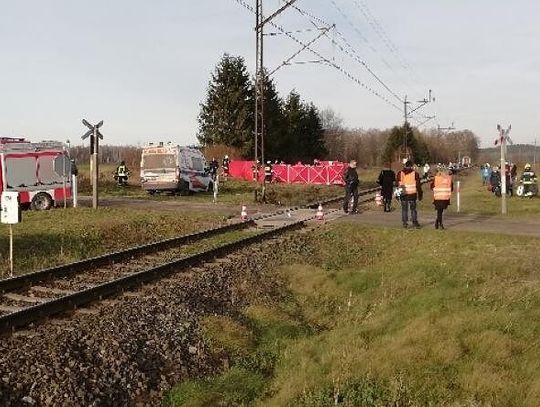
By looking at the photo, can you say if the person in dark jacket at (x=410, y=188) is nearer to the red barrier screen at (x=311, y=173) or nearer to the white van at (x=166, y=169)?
the white van at (x=166, y=169)

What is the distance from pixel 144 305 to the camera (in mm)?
8055

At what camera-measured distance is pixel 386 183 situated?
2025 cm

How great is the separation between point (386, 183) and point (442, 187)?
4.30 metres

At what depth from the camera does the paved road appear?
1609 centimetres

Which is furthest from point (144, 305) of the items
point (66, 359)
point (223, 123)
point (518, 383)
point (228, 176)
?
point (223, 123)

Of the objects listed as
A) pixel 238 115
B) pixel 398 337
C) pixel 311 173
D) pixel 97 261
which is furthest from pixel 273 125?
pixel 398 337

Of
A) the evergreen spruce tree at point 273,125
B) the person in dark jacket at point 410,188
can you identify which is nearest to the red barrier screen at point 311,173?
the evergreen spruce tree at point 273,125

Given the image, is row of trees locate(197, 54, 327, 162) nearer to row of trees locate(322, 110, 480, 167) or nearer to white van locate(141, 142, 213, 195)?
white van locate(141, 142, 213, 195)

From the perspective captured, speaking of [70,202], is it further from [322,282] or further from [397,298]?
[397,298]

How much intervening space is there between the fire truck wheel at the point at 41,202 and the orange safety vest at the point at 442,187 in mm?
12855

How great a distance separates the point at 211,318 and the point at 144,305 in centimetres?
104

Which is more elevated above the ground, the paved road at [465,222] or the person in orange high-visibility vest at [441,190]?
the person in orange high-visibility vest at [441,190]

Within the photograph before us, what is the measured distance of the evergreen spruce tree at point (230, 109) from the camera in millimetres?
52719

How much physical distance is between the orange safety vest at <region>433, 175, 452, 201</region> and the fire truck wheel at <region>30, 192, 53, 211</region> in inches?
506
